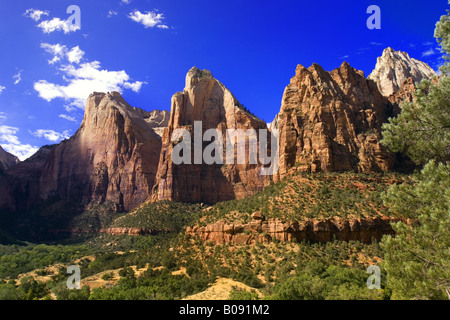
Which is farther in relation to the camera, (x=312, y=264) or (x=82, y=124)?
(x=82, y=124)

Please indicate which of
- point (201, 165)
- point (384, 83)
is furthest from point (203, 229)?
point (384, 83)

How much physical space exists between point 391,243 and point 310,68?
193 ft

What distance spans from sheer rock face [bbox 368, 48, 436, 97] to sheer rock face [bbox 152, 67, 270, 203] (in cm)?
4884

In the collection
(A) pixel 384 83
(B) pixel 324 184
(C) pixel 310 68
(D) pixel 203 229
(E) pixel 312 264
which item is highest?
(A) pixel 384 83

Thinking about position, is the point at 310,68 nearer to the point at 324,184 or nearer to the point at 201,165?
the point at 324,184

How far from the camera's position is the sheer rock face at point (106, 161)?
12056 cm

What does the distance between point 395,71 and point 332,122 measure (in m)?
88.9

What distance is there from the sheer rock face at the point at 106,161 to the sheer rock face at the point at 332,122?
7026cm

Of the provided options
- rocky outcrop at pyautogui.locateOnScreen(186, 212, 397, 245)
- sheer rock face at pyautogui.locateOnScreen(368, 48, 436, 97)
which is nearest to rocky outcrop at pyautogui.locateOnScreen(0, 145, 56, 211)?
rocky outcrop at pyautogui.locateOnScreen(186, 212, 397, 245)

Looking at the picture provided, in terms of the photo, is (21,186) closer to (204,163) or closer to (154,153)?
(154,153)

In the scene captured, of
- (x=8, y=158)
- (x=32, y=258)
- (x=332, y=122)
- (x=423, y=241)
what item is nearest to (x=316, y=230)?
(x=332, y=122)

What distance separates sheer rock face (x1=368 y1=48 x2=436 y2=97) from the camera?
12381cm
